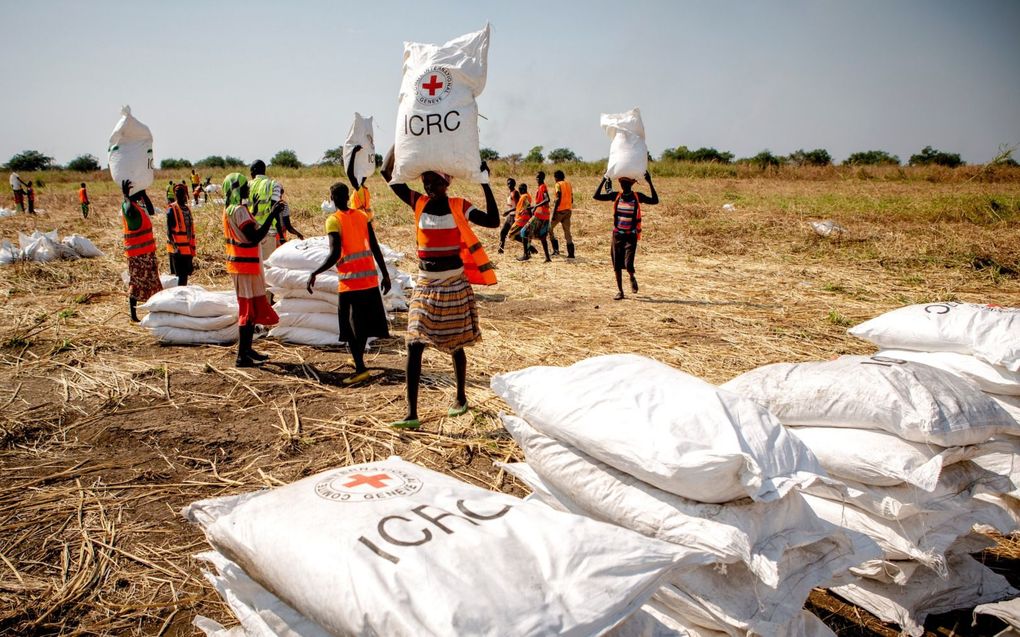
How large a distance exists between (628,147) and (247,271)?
15.4ft

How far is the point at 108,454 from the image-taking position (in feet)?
12.3

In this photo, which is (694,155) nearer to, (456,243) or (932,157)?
(932,157)

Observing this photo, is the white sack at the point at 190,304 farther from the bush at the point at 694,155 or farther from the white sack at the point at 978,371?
the bush at the point at 694,155

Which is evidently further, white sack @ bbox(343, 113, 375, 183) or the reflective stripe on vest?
white sack @ bbox(343, 113, 375, 183)

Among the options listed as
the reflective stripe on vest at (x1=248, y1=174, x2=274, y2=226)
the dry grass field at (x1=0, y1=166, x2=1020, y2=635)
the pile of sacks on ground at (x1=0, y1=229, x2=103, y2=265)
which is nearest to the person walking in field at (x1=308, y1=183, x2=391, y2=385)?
the dry grass field at (x1=0, y1=166, x2=1020, y2=635)

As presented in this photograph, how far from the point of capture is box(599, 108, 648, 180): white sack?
7621mm

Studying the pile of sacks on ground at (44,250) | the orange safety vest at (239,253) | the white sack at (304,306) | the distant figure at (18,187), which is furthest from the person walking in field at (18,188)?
the orange safety vest at (239,253)

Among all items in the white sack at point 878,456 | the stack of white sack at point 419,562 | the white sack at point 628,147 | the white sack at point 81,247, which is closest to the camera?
the stack of white sack at point 419,562

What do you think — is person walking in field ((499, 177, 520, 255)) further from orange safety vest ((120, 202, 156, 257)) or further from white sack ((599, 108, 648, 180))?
orange safety vest ((120, 202, 156, 257))


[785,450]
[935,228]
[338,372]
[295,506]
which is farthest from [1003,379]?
[935,228]

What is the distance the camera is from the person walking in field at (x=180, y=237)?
24.0 feet

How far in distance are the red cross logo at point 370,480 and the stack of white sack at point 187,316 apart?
483 centimetres

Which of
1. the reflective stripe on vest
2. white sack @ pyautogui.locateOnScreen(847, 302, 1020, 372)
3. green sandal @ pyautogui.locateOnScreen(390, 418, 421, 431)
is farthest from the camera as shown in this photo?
the reflective stripe on vest

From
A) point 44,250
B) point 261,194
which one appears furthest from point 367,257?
point 44,250
